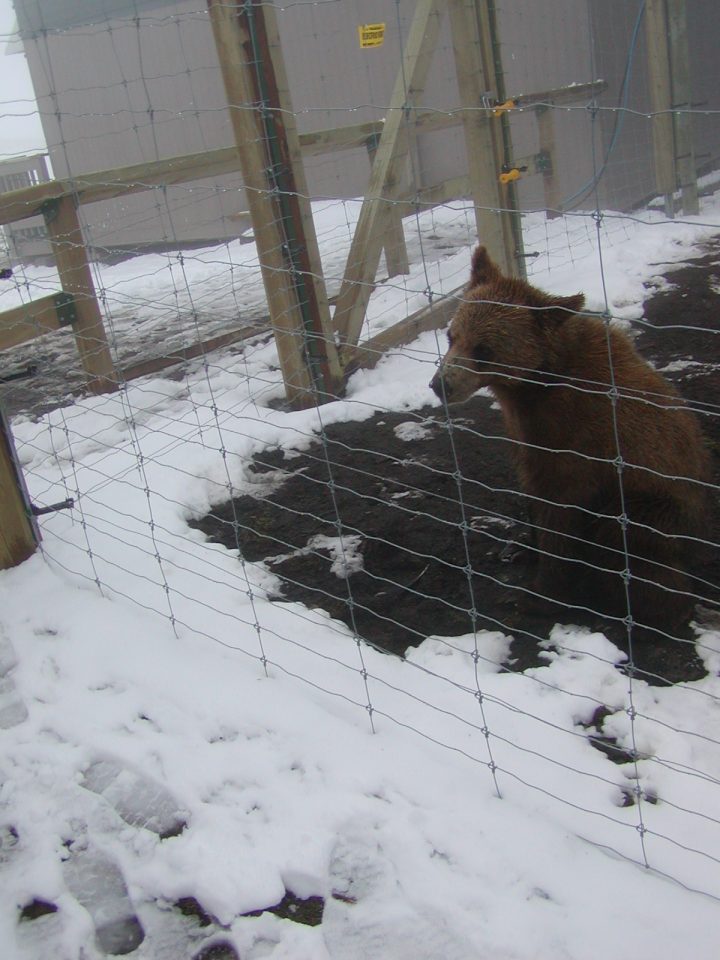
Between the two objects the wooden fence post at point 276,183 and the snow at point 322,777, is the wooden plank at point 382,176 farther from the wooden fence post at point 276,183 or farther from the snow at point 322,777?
the snow at point 322,777

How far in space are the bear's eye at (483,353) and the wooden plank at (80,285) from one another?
3.07 meters

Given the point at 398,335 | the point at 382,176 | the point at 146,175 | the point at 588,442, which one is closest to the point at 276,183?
the point at 382,176

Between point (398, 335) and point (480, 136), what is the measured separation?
161 centimetres

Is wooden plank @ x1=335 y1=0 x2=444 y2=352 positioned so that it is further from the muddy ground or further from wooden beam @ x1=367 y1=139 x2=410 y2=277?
wooden beam @ x1=367 y1=139 x2=410 y2=277

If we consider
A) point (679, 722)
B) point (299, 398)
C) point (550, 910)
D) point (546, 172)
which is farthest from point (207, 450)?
point (546, 172)

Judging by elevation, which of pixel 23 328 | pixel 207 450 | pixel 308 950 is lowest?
pixel 308 950

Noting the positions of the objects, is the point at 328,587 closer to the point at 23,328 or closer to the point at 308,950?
the point at 308,950

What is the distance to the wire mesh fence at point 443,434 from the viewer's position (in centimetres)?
288

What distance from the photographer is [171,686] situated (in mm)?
3211

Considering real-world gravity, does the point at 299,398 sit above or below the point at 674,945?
above

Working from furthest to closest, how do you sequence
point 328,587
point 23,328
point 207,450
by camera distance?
point 23,328
point 207,450
point 328,587

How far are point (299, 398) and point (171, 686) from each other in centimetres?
286

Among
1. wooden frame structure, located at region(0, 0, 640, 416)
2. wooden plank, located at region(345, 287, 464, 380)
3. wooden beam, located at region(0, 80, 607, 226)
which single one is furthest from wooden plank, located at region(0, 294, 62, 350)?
wooden plank, located at region(345, 287, 464, 380)

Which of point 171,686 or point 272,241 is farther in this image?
point 272,241
